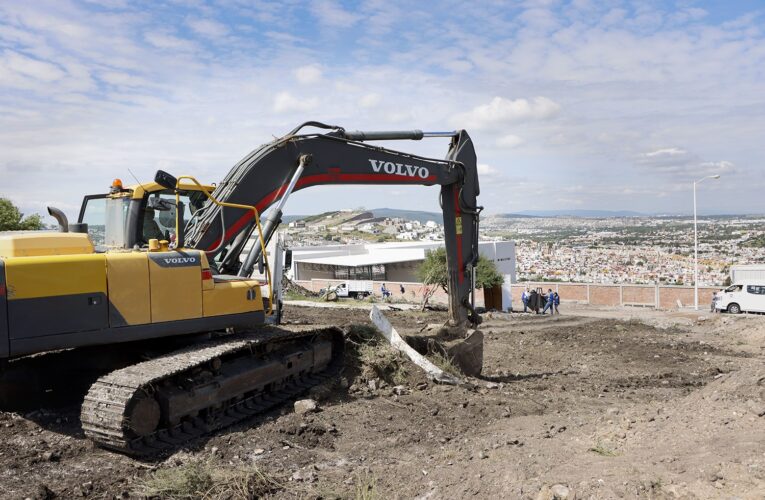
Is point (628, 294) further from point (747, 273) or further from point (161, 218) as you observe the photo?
point (161, 218)

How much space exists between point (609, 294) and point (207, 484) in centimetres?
3299

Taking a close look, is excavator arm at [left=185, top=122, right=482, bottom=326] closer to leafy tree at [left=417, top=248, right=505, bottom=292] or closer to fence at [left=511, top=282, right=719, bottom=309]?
leafy tree at [left=417, top=248, right=505, bottom=292]

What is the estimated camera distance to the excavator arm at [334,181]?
330 inches

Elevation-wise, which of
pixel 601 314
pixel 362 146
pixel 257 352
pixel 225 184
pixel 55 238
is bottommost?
pixel 601 314

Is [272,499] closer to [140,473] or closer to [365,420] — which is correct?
[140,473]

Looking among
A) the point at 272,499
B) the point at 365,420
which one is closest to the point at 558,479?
the point at 272,499

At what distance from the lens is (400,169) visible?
1068 cm

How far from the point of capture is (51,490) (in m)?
5.71

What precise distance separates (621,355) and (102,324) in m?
11.5

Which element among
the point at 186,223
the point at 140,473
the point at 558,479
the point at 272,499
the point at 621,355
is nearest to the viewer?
the point at 558,479

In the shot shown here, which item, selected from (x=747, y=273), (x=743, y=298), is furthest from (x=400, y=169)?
(x=747, y=273)

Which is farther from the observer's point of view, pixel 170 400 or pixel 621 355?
pixel 621 355

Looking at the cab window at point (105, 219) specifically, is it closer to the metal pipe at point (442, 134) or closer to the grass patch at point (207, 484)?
the grass patch at point (207, 484)

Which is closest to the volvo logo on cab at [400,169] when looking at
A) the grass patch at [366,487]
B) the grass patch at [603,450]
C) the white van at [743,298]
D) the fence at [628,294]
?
the grass patch at [366,487]
